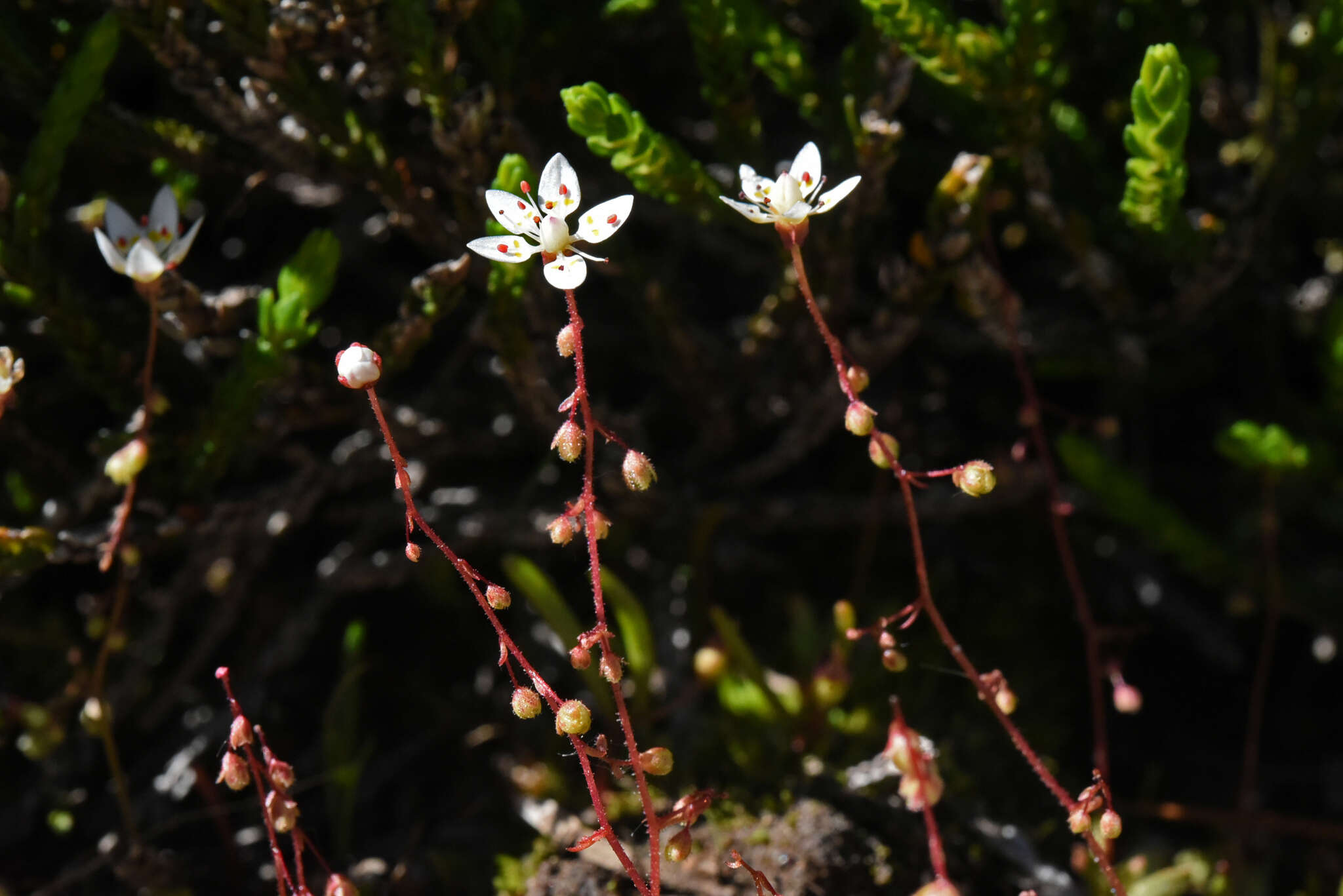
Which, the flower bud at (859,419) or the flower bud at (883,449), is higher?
the flower bud at (859,419)

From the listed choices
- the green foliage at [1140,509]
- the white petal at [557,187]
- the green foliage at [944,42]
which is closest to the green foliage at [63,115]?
the white petal at [557,187]

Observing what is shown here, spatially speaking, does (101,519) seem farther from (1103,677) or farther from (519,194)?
(1103,677)

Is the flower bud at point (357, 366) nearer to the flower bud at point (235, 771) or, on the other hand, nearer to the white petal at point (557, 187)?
the white petal at point (557, 187)

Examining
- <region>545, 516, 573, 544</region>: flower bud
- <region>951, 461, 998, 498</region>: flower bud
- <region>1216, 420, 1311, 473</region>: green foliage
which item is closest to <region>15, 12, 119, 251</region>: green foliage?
<region>545, 516, 573, 544</region>: flower bud

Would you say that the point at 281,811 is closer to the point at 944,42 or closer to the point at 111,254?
the point at 111,254

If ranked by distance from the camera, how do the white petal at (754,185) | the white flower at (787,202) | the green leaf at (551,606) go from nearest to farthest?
the white flower at (787,202) → the white petal at (754,185) → the green leaf at (551,606)

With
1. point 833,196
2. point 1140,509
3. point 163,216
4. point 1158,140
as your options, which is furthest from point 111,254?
point 1140,509
